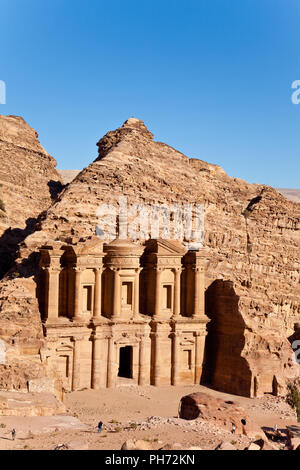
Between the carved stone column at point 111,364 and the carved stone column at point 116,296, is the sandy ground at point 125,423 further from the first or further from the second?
the carved stone column at point 116,296

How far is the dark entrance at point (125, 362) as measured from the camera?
39428 millimetres

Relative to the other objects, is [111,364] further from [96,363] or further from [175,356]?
[175,356]

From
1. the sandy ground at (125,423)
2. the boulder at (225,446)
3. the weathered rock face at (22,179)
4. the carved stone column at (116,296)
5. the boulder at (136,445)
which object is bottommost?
the sandy ground at (125,423)

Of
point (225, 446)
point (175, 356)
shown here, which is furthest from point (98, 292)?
point (225, 446)

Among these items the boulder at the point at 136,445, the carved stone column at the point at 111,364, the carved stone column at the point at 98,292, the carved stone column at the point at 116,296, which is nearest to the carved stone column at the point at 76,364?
the carved stone column at the point at 111,364

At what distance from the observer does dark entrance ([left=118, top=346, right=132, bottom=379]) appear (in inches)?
1552

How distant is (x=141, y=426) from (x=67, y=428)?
3007 mm

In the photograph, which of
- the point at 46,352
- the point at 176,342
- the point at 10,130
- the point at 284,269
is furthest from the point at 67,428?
the point at 10,130

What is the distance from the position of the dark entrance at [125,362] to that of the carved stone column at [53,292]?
6839 millimetres

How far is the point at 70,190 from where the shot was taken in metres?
45.0

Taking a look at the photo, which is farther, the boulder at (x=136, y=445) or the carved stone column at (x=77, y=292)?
the carved stone column at (x=77, y=292)

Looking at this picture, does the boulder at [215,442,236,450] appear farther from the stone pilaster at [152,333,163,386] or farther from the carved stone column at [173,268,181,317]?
the carved stone column at [173,268,181,317]

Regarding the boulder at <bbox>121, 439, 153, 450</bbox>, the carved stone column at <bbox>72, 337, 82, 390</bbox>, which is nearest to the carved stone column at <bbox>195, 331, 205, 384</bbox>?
the carved stone column at <bbox>72, 337, 82, 390</bbox>
